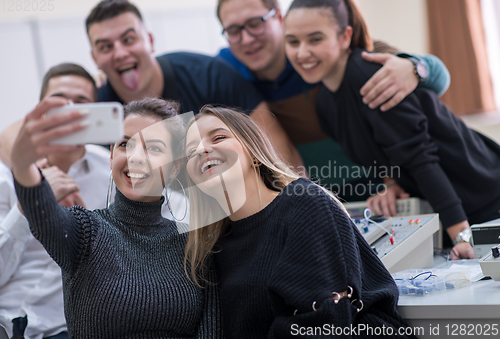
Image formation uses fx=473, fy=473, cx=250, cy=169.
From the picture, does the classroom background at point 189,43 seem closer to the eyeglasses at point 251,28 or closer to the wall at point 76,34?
the wall at point 76,34

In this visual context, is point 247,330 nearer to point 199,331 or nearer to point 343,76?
Result: point 199,331

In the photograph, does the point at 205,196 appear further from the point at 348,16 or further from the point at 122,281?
the point at 348,16

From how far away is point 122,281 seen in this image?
1126 millimetres

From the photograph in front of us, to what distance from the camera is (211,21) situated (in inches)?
138

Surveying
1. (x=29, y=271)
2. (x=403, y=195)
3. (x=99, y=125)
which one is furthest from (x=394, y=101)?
(x=29, y=271)

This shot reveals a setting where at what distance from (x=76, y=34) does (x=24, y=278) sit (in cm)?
226

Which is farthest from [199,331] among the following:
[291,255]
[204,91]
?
[204,91]

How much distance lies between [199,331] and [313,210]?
1.38 feet

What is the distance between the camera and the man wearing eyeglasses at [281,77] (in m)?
2.06

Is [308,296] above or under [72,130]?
under

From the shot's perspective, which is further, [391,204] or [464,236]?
[391,204]

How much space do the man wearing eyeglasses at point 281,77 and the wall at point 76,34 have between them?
3.94 ft

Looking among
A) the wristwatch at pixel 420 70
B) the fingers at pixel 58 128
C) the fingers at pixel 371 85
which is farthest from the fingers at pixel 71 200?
the wristwatch at pixel 420 70

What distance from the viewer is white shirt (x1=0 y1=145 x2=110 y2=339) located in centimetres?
149
